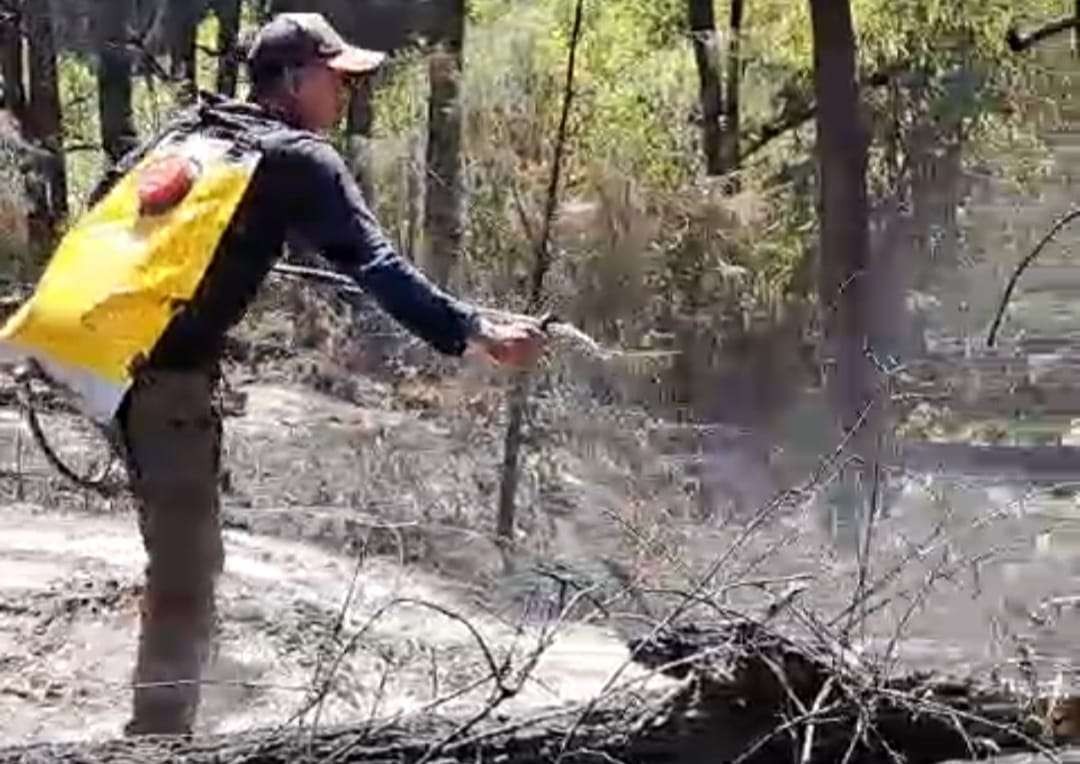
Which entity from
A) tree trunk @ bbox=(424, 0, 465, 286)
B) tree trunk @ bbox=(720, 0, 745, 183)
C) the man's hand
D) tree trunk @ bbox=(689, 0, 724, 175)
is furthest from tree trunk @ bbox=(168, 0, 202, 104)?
the man's hand

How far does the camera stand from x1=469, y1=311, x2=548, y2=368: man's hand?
145 inches

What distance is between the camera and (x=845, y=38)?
12.9 m

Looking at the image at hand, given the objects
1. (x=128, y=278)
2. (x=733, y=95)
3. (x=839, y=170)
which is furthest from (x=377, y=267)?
(x=733, y=95)

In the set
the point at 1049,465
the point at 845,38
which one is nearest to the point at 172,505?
the point at 1049,465

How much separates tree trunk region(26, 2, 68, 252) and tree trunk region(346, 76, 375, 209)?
1.92m

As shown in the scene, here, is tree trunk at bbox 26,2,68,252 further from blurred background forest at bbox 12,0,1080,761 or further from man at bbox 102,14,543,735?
man at bbox 102,14,543,735

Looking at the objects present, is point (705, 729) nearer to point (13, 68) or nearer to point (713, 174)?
point (713, 174)

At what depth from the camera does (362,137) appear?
A: 12.2 m

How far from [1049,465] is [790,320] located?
2559 mm

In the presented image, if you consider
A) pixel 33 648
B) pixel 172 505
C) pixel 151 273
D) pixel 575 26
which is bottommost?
pixel 33 648

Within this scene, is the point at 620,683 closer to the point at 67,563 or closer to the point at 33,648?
the point at 33,648

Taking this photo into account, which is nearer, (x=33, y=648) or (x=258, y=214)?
(x=258, y=214)

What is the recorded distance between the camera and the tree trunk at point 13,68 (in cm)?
1622

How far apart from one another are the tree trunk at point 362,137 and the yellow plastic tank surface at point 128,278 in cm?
719
